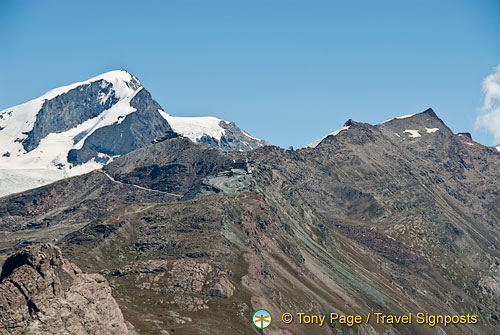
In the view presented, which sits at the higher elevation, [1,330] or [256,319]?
[256,319]

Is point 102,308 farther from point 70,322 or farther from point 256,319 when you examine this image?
point 256,319

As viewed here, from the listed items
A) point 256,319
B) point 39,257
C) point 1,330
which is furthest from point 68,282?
point 256,319

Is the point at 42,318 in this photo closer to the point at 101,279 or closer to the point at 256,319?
the point at 101,279

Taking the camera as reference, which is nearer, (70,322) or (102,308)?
(70,322)

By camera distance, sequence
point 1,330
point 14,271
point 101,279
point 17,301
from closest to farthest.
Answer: point 1,330 → point 17,301 → point 14,271 → point 101,279

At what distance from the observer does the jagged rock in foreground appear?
14625 centimetres

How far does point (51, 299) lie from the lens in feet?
503

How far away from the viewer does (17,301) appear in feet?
492

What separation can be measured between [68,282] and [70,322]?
51.7 ft

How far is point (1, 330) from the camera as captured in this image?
140875mm

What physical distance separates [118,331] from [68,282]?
16.5 metres

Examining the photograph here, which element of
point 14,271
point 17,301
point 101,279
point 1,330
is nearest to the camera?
point 1,330

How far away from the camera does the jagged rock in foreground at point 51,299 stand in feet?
480

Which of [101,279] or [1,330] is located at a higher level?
[101,279]
